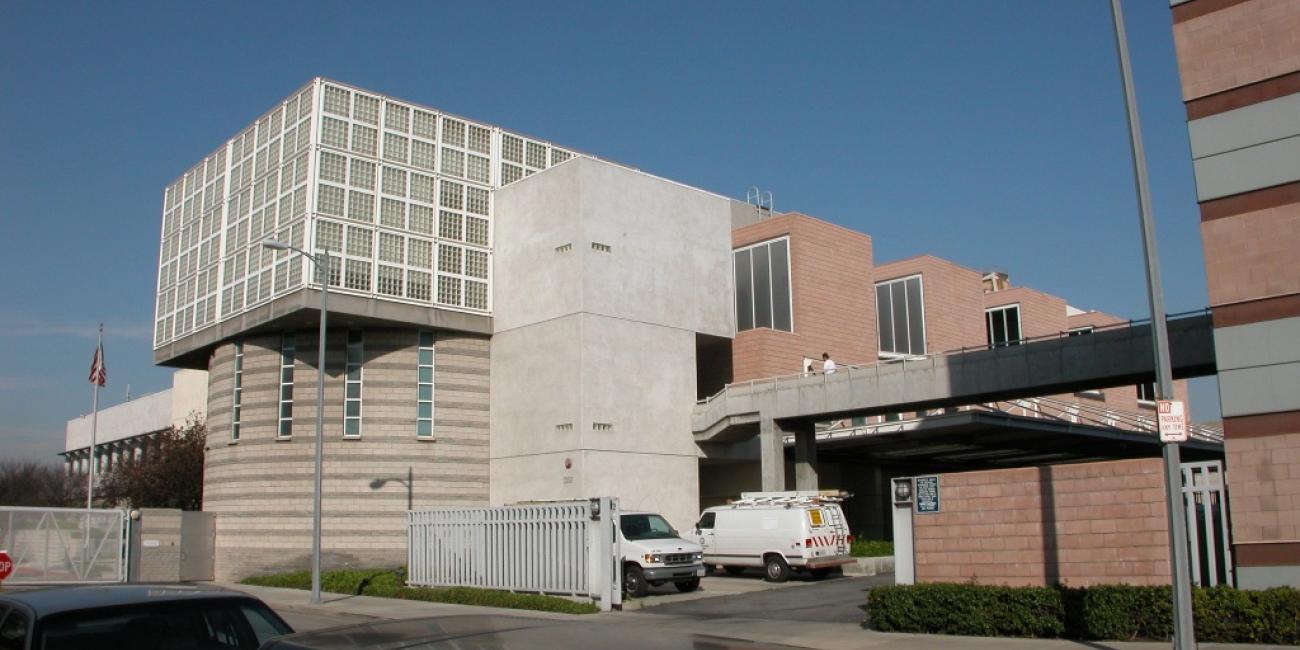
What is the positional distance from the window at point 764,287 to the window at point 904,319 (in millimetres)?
9364

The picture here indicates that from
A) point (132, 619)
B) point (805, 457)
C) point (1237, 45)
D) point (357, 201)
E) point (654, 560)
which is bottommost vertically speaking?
point (654, 560)

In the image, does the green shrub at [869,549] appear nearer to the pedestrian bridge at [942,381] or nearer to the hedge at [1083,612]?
the pedestrian bridge at [942,381]

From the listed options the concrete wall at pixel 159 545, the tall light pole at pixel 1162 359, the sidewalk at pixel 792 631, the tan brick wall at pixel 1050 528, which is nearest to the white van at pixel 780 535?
the sidewalk at pixel 792 631

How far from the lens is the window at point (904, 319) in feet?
169

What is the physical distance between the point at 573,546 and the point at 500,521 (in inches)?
132

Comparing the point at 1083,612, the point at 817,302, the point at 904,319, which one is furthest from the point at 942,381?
the point at 1083,612

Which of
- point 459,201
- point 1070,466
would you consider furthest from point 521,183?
point 1070,466

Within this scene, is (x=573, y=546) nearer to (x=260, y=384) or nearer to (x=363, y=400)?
(x=363, y=400)

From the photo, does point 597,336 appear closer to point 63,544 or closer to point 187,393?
point 63,544

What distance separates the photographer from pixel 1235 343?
1805 cm

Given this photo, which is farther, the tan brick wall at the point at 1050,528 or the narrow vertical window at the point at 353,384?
the narrow vertical window at the point at 353,384

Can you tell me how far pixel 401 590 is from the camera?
29688 mm

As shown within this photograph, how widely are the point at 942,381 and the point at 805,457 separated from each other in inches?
265

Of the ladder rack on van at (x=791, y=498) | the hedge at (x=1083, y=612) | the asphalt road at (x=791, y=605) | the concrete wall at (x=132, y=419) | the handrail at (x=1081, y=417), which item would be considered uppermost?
the concrete wall at (x=132, y=419)
